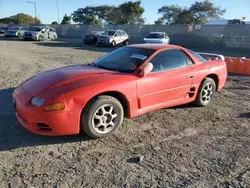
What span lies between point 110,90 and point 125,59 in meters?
1.02

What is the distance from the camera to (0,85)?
6.86 metres

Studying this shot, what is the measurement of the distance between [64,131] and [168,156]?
1489 millimetres

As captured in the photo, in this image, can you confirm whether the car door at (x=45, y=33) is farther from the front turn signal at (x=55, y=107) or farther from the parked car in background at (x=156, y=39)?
the front turn signal at (x=55, y=107)

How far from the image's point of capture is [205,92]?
213 inches

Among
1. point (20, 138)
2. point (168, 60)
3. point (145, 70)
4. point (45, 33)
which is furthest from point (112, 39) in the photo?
point (20, 138)

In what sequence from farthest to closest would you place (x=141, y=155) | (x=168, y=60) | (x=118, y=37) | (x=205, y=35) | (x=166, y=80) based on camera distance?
(x=205, y=35) < (x=118, y=37) < (x=168, y=60) < (x=166, y=80) < (x=141, y=155)

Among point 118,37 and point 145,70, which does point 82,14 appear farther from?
point 145,70

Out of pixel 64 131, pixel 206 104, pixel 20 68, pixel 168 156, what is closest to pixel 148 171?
pixel 168 156

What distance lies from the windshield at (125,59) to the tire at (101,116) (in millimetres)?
742

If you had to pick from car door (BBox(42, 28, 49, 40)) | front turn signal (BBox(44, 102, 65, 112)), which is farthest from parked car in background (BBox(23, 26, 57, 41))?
front turn signal (BBox(44, 102, 65, 112))

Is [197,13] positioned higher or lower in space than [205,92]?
higher

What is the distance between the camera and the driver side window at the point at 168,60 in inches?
178

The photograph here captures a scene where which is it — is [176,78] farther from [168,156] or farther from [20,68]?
[20,68]

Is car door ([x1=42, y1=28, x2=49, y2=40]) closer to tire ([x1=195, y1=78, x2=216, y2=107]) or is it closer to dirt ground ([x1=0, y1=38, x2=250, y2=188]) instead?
dirt ground ([x1=0, y1=38, x2=250, y2=188])
